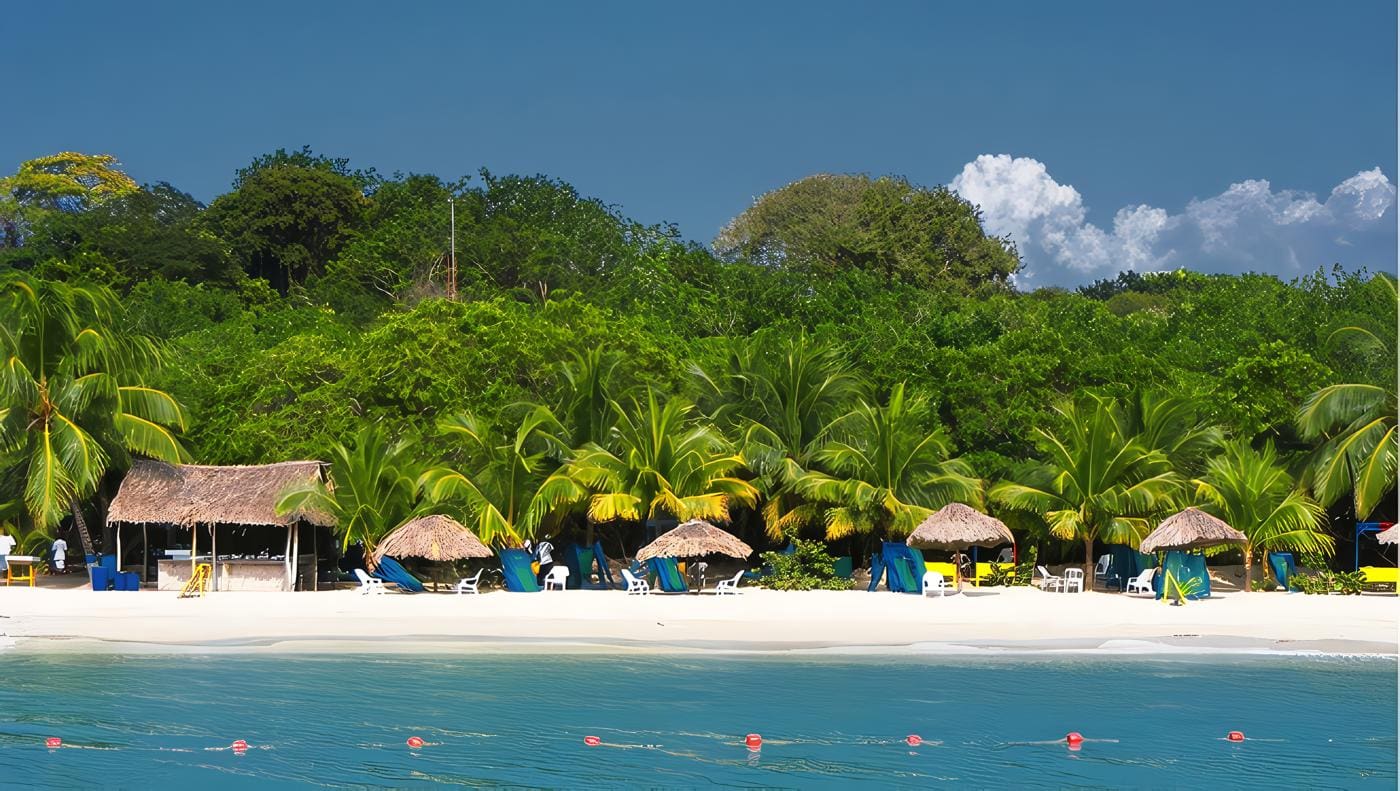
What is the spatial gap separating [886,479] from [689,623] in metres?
5.73

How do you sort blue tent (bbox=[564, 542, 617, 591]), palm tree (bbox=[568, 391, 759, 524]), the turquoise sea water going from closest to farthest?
1. the turquoise sea water
2. palm tree (bbox=[568, 391, 759, 524])
3. blue tent (bbox=[564, 542, 617, 591])

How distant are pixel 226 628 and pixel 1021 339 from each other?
15673 mm

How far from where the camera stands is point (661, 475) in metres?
23.6

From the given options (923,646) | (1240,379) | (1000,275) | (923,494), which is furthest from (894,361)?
(1000,275)

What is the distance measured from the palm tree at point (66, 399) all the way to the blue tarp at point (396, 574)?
408 centimetres

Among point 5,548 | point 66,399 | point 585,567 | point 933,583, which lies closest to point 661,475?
point 585,567

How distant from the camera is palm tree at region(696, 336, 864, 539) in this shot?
81.3 ft

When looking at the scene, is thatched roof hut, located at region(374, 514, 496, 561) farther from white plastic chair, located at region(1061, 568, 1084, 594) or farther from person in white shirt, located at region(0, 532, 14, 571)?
white plastic chair, located at region(1061, 568, 1084, 594)

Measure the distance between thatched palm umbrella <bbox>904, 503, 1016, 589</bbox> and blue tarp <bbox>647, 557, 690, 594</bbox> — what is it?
3.77m

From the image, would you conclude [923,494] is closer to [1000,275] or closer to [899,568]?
[899,568]

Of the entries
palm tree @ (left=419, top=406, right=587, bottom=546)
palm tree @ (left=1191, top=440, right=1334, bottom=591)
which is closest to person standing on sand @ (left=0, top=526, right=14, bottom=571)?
palm tree @ (left=419, top=406, right=587, bottom=546)

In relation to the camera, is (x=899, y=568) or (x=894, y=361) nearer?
(x=899, y=568)

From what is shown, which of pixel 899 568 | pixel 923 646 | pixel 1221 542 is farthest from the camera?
pixel 899 568

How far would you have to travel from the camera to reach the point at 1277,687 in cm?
1620
